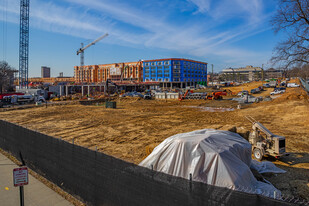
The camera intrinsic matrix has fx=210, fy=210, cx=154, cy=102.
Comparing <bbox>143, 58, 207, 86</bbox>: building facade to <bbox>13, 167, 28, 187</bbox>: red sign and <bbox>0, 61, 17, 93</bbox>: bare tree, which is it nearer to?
<bbox>0, 61, 17, 93</bbox>: bare tree

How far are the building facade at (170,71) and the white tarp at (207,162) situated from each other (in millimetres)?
104011

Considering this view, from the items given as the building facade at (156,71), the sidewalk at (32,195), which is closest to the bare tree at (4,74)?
the building facade at (156,71)

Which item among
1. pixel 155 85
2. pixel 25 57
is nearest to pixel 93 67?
pixel 155 85

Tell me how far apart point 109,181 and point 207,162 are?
2729mm

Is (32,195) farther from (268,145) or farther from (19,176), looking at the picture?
(268,145)

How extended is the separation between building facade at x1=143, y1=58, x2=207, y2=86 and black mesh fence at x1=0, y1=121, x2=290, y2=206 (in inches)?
4018

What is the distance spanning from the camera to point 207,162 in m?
5.59

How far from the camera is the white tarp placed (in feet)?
17.7

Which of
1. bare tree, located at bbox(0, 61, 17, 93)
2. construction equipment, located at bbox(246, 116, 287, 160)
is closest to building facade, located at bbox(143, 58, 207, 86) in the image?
bare tree, located at bbox(0, 61, 17, 93)

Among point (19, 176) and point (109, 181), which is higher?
point (19, 176)

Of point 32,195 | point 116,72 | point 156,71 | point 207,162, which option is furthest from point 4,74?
point 207,162

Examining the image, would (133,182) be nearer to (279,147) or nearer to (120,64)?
(279,147)

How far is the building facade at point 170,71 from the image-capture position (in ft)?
360

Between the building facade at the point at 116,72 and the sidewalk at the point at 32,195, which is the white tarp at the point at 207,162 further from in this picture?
the building facade at the point at 116,72
